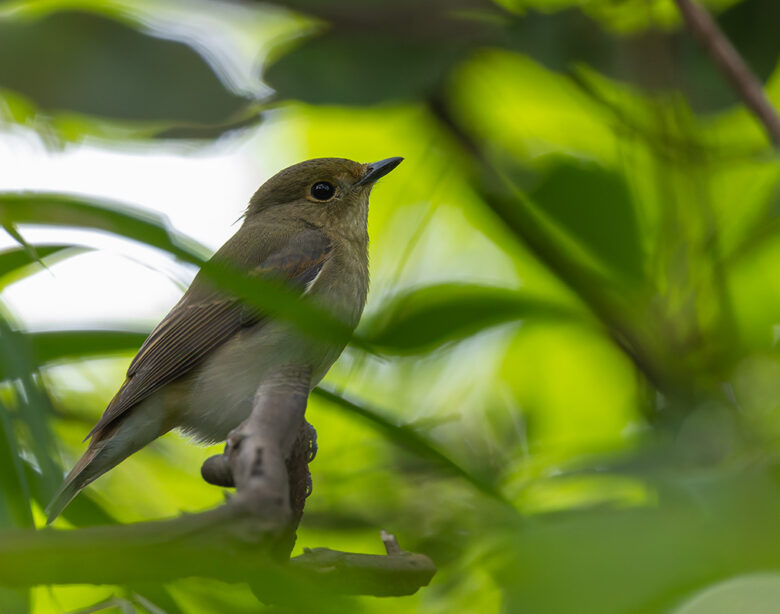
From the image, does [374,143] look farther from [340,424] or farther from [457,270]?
[340,424]

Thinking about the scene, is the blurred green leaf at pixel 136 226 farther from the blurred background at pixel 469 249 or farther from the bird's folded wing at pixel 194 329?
the bird's folded wing at pixel 194 329

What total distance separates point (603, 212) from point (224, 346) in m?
1.58

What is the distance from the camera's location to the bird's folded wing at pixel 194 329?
3.19 metres

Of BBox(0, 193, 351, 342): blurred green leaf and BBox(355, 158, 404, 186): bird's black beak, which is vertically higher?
BBox(355, 158, 404, 186): bird's black beak

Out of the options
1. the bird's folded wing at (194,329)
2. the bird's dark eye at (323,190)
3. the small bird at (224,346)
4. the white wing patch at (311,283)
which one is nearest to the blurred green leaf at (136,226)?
the small bird at (224,346)

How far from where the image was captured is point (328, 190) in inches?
166

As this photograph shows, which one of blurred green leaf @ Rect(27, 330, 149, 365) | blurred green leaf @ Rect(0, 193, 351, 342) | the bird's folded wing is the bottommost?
blurred green leaf @ Rect(0, 193, 351, 342)

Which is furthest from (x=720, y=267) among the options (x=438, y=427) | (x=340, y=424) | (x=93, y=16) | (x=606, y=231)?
(x=93, y=16)

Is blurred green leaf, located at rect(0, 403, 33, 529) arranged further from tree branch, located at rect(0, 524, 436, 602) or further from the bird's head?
the bird's head

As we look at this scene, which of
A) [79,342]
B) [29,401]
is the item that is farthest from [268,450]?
[79,342]

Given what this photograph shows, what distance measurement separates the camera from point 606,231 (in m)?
2.47

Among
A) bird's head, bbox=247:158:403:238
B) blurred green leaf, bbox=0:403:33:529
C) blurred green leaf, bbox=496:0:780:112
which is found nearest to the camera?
blurred green leaf, bbox=0:403:33:529

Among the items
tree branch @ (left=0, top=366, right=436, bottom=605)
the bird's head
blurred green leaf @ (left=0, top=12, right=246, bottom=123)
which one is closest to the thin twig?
the bird's head

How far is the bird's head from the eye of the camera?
4.13 meters
